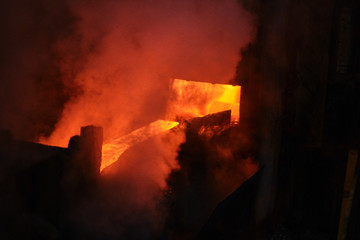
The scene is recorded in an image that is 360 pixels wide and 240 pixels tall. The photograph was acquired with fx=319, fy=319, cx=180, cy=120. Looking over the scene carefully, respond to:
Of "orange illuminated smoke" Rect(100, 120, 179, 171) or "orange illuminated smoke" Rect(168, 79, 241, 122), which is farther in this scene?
"orange illuminated smoke" Rect(168, 79, 241, 122)

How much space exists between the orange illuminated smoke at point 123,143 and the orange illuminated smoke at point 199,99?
1.14 m

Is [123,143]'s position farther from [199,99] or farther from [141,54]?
[199,99]

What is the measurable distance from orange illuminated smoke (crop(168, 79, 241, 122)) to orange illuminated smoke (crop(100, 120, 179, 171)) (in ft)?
3.75

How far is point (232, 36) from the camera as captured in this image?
4.87m

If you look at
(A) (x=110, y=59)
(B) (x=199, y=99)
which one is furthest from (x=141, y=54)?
(B) (x=199, y=99)

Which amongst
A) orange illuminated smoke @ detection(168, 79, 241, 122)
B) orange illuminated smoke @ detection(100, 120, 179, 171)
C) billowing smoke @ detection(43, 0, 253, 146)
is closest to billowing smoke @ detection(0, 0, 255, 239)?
billowing smoke @ detection(43, 0, 253, 146)

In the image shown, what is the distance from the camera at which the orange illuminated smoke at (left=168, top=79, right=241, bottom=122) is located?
791 cm

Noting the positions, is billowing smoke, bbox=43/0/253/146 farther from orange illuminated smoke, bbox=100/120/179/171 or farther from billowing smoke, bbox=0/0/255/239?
orange illuminated smoke, bbox=100/120/179/171

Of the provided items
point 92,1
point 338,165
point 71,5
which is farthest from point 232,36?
point 71,5

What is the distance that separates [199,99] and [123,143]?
10.3 ft

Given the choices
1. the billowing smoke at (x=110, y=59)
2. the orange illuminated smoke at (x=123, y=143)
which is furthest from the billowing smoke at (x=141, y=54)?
the orange illuminated smoke at (x=123, y=143)

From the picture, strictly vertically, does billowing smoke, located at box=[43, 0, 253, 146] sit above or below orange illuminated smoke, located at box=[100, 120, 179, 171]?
above

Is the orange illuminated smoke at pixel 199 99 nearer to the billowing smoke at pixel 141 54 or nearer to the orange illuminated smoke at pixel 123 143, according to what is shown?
the billowing smoke at pixel 141 54

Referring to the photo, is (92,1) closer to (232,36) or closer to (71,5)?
(71,5)
